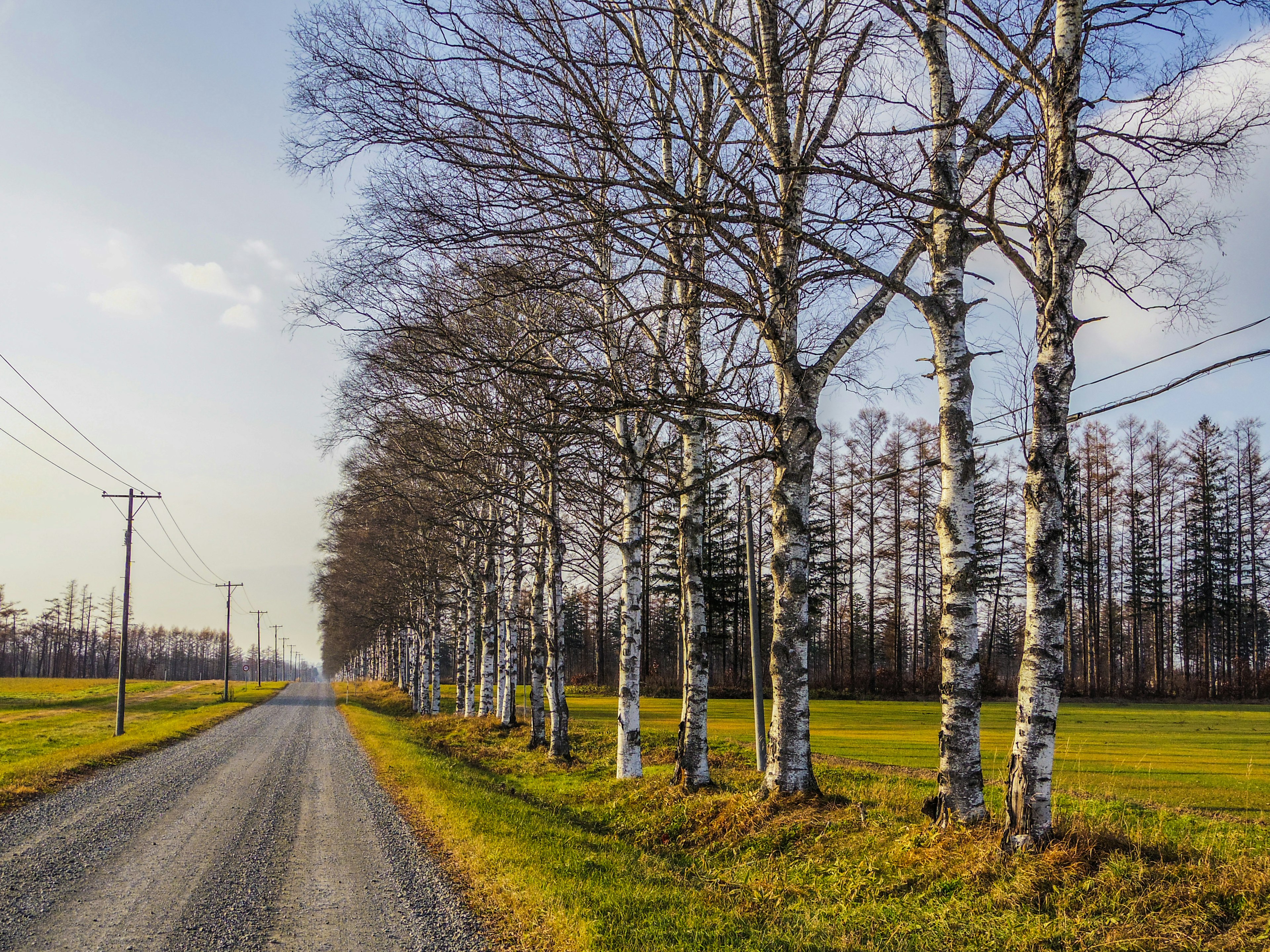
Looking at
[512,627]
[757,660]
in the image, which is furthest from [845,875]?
[512,627]

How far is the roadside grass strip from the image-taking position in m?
4.64

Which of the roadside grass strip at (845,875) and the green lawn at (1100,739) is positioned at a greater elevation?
the roadside grass strip at (845,875)

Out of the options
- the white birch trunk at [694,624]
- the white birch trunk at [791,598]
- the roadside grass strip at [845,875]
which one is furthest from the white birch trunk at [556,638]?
the white birch trunk at [791,598]

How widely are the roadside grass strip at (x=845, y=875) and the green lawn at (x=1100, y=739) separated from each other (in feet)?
10.3

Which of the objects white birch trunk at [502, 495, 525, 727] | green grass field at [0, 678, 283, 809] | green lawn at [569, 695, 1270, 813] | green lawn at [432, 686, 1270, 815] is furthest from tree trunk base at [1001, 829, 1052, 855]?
white birch trunk at [502, 495, 525, 727]

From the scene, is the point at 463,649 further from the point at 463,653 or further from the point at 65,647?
the point at 65,647

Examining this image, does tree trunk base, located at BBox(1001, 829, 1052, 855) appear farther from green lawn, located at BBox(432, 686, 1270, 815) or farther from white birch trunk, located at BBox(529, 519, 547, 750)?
white birch trunk, located at BBox(529, 519, 547, 750)

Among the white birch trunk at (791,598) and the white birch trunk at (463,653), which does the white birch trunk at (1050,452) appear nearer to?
the white birch trunk at (791,598)

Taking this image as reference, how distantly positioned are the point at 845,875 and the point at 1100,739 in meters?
18.1

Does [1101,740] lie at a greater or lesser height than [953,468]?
lesser

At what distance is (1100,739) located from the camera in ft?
66.0

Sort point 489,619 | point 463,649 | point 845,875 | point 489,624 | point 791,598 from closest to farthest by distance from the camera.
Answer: point 845,875, point 791,598, point 489,619, point 489,624, point 463,649

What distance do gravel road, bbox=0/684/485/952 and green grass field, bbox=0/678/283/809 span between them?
242 cm

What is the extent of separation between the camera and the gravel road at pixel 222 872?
554cm
